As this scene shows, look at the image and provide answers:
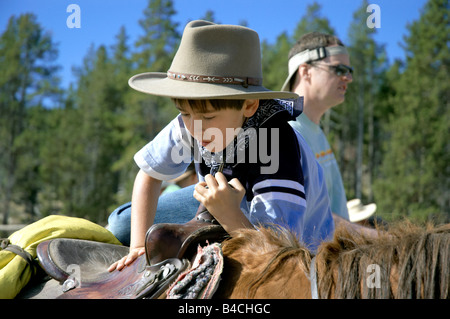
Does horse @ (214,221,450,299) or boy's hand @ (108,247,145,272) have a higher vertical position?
horse @ (214,221,450,299)

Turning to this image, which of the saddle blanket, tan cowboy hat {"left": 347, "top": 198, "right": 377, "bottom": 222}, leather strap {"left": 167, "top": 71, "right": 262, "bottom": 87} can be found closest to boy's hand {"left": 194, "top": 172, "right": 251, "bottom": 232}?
leather strap {"left": 167, "top": 71, "right": 262, "bottom": 87}

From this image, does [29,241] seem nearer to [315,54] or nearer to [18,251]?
[18,251]

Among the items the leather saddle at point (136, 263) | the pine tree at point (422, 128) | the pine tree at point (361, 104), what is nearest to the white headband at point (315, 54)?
the leather saddle at point (136, 263)

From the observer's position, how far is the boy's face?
1.87m

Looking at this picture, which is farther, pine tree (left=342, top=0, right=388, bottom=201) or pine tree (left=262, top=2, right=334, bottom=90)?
pine tree (left=342, top=0, right=388, bottom=201)

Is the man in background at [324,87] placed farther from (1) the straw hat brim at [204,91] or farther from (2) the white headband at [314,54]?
(1) the straw hat brim at [204,91]

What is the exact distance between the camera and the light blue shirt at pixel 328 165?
145 inches

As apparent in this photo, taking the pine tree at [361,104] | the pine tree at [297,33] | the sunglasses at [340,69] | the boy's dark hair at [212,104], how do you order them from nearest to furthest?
the boy's dark hair at [212,104], the sunglasses at [340,69], the pine tree at [297,33], the pine tree at [361,104]

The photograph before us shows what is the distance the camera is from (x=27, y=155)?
30969 millimetres

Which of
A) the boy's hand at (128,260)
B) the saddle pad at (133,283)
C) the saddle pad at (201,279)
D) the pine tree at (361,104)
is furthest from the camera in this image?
the pine tree at (361,104)

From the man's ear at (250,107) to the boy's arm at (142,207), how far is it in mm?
686

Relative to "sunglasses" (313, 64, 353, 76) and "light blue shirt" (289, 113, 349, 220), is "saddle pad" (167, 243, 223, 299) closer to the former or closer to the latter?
"light blue shirt" (289, 113, 349, 220)

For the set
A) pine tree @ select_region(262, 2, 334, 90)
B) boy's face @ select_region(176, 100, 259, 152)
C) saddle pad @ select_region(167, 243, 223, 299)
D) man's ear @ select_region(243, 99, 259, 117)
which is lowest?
saddle pad @ select_region(167, 243, 223, 299)
